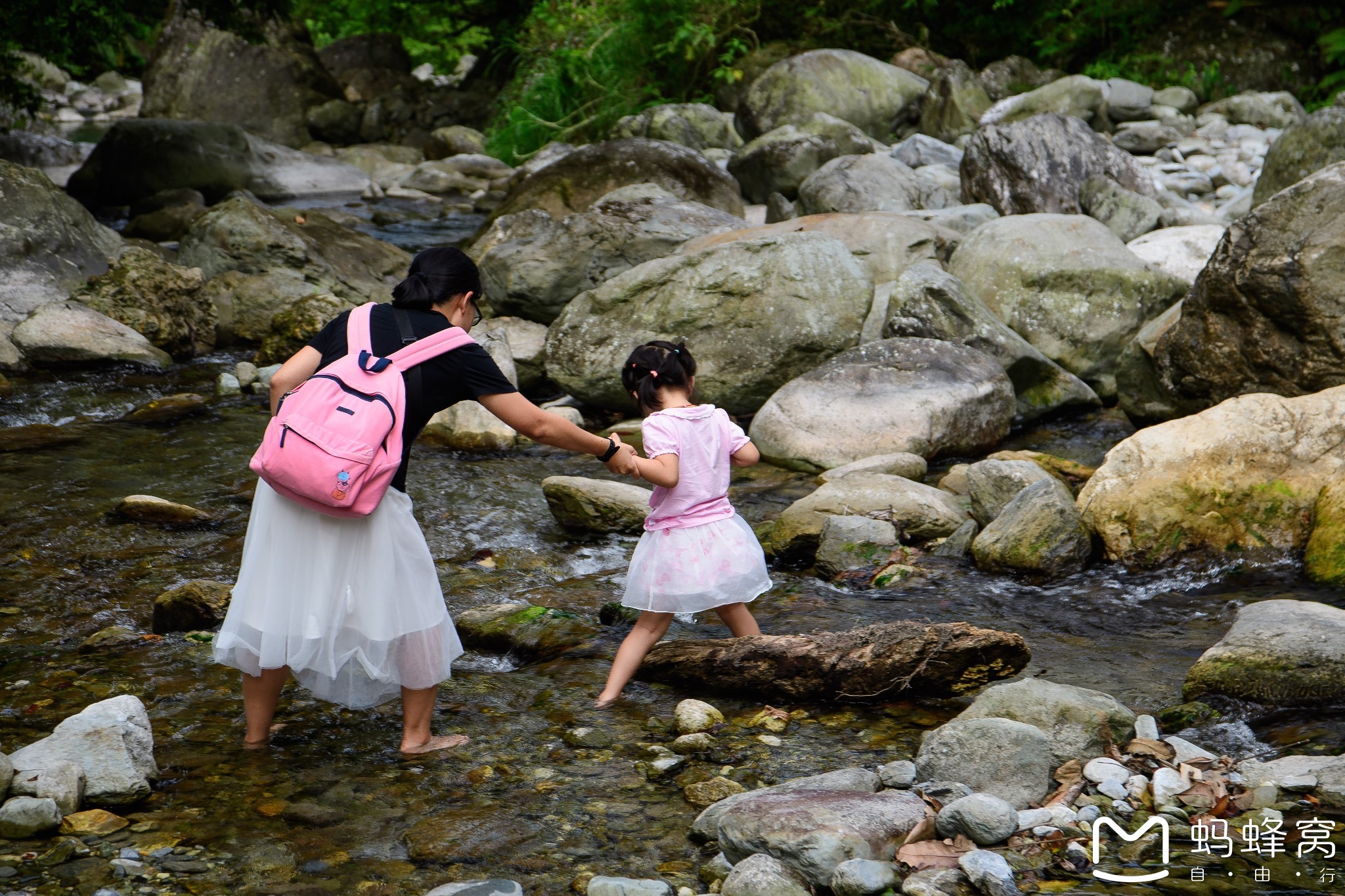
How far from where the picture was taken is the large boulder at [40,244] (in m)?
10.8

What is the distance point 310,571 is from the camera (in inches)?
135

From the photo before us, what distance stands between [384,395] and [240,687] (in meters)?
1.67

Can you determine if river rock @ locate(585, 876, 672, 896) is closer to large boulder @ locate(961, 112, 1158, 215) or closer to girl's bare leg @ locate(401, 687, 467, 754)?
girl's bare leg @ locate(401, 687, 467, 754)

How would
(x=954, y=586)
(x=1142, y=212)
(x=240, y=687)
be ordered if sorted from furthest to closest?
(x=1142, y=212), (x=954, y=586), (x=240, y=687)

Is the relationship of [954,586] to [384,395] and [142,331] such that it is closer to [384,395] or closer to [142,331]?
[384,395]

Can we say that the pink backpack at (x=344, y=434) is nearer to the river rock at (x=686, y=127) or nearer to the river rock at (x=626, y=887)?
the river rock at (x=626, y=887)

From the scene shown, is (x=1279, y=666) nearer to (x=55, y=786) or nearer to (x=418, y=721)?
(x=418, y=721)

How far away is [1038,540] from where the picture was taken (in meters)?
5.72

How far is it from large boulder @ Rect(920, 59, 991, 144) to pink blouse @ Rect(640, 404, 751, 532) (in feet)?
48.3

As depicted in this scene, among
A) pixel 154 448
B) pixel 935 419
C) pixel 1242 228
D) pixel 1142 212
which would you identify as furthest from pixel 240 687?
pixel 1142 212

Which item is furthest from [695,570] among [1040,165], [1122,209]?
[1040,165]

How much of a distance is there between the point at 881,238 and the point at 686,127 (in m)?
9.13

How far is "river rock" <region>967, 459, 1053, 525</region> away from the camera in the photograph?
6.32m

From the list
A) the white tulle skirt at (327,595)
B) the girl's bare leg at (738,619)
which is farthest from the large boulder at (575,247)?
the white tulle skirt at (327,595)
